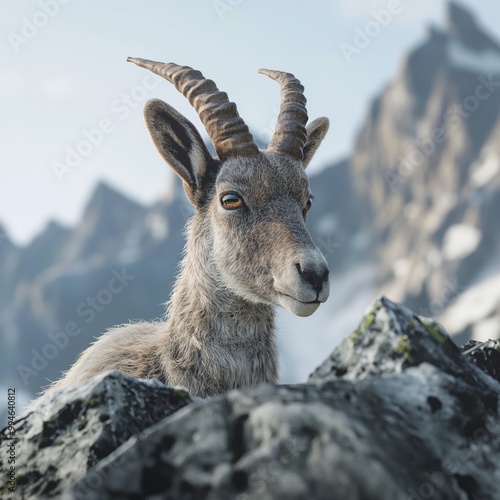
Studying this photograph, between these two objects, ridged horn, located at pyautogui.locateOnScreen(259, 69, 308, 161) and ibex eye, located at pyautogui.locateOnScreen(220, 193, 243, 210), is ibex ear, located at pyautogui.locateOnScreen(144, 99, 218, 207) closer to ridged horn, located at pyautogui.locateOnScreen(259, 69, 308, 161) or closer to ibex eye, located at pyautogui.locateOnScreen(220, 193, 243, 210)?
ibex eye, located at pyautogui.locateOnScreen(220, 193, 243, 210)

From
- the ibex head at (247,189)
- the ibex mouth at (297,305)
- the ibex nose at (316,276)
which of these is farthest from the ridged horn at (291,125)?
the ibex nose at (316,276)

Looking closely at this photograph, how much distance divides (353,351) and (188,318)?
16.5 ft

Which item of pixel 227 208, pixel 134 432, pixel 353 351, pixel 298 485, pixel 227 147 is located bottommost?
pixel 298 485

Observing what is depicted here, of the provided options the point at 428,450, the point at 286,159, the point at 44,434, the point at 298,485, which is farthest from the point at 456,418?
the point at 286,159

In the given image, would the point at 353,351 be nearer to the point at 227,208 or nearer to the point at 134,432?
the point at 134,432

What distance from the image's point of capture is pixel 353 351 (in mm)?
6289

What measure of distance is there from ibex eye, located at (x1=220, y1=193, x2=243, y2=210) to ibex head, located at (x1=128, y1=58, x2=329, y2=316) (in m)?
0.01

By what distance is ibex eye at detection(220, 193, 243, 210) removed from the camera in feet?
36.8

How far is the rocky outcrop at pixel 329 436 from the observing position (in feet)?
14.2

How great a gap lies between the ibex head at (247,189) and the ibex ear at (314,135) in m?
0.61

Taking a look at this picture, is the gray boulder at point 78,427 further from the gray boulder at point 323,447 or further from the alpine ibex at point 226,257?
the alpine ibex at point 226,257

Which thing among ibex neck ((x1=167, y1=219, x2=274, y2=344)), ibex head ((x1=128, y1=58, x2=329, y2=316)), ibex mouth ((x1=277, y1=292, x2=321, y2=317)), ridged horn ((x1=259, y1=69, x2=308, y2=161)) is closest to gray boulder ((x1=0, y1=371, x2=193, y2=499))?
ibex mouth ((x1=277, y1=292, x2=321, y2=317))

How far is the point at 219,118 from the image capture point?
11.7 m

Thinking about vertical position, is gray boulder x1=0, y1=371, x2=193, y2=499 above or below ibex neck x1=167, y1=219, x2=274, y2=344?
below
